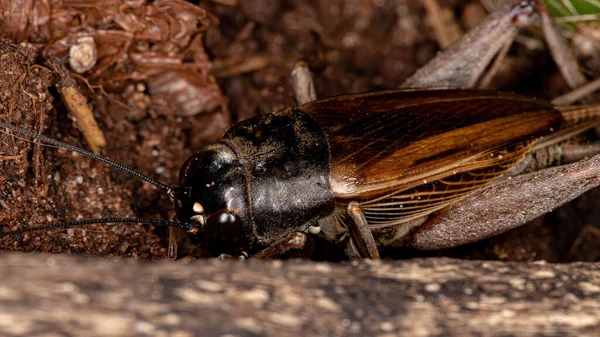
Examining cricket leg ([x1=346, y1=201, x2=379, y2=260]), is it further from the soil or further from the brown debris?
the brown debris

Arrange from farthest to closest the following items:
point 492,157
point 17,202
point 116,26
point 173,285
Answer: point 116,26
point 492,157
point 17,202
point 173,285

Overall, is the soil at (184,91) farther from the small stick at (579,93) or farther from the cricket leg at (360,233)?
the cricket leg at (360,233)

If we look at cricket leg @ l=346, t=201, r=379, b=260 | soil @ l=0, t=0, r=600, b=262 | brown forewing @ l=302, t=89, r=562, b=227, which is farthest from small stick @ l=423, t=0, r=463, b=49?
cricket leg @ l=346, t=201, r=379, b=260

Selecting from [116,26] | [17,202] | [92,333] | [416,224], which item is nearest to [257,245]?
[416,224]

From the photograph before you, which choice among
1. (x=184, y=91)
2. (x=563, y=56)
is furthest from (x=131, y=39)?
(x=563, y=56)

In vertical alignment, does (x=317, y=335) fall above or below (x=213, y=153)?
below

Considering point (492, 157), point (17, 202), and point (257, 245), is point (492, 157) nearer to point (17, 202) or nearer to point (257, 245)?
point (257, 245)

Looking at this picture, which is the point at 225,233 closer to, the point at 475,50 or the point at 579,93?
the point at 475,50
